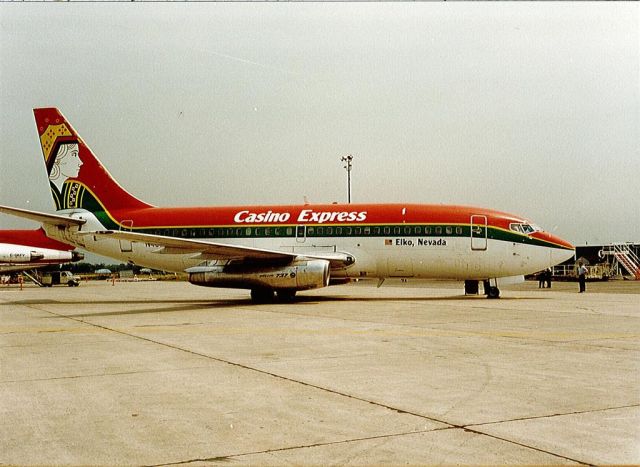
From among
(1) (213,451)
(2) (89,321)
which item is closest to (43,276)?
(2) (89,321)

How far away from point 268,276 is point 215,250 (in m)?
1.89

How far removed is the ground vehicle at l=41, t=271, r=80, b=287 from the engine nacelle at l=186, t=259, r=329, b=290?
30.6m

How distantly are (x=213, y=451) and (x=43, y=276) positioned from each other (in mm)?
49578

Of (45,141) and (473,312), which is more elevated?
(45,141)

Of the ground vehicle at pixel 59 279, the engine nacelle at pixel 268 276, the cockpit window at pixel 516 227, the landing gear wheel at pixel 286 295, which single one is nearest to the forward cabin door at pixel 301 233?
the landing gear wheel at pixel 286 295

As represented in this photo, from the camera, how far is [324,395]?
6.73 meters

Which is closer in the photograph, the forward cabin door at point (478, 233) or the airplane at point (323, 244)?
the airplane at point (323, 244)

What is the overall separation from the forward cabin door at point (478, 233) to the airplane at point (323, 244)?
34 mm

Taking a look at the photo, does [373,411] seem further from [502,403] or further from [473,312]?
[473,312]

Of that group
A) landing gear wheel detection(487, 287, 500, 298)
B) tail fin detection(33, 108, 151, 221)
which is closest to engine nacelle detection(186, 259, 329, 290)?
tail fin detection(33, 108, 151, 221)

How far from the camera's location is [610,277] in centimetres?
4694

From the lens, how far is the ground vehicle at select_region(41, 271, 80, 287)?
48.6 metres

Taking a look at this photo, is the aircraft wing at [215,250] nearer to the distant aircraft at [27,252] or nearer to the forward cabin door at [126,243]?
the forward cabin door at [126,243]

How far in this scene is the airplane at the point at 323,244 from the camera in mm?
20984
